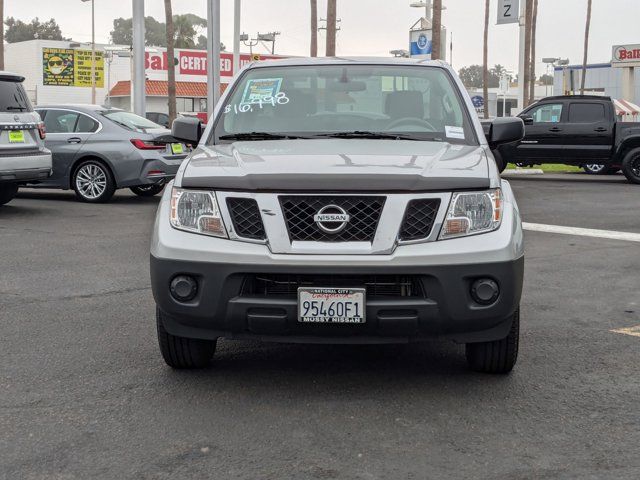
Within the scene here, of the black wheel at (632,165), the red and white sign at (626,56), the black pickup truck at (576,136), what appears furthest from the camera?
the red and white sign at (626,56)

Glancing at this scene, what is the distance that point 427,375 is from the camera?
16.9ft

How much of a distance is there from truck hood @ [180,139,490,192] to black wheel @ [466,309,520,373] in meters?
0.82

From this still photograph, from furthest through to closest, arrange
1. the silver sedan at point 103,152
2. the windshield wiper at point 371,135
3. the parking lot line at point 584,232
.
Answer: the silver sedan at point 103,152, the parking lot line at point 584,232, the windshield wiper at point 371,135

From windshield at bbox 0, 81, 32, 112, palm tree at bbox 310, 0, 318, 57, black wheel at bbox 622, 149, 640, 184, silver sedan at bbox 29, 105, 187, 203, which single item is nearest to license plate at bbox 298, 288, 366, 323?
windshield at bbox 0, 81, 32, 112

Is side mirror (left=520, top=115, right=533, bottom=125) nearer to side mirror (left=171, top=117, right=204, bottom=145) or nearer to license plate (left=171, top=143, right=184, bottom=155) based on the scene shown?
license plate (left=171, top=143, right=184, bottom=155)

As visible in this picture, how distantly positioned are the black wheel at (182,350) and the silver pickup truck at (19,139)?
813cm

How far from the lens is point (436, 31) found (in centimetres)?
2841

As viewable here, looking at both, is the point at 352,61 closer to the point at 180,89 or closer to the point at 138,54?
the point at 138,54

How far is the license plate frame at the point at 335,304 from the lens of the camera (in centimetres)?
445

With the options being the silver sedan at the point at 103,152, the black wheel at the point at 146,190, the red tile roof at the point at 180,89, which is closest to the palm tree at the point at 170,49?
the black wheel at the point at 146,190

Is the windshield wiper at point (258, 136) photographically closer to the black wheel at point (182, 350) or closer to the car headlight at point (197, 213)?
the car headlight at point (197, 213)

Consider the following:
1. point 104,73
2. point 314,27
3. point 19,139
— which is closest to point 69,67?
point 104,73

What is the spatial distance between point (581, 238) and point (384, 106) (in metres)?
5.98

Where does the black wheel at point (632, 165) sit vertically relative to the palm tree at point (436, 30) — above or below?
below
